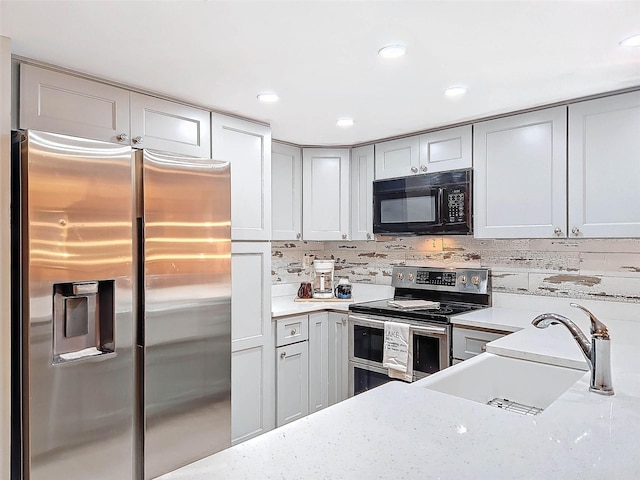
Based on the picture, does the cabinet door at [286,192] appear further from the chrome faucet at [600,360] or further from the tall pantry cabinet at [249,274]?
the chrome faucet at [600,360]

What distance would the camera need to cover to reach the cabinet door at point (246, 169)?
275 cm

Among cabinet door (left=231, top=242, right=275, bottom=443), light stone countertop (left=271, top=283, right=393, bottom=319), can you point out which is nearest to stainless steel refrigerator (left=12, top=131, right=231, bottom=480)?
cabinet door (left=231, top=242, right=275, bottom=443)

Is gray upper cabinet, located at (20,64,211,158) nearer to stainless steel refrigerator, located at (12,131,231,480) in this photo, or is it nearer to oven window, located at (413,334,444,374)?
stainless steel refrigerator, located at (12,131,231,480)

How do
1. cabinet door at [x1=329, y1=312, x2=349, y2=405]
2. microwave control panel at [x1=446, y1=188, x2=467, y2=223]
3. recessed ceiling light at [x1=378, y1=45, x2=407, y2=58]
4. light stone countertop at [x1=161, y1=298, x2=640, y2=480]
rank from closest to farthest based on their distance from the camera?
light stone countertop at [x1=161, y1=298, x2=640, y2=480], recessed ceiling light at [x1=378, y1=45, x2=407, y2=58], microwave control panel at [x1=446, y1=188, x2=467, y2=223], cabinet door at [x1=329, y1=312, x2=349, y2=405]

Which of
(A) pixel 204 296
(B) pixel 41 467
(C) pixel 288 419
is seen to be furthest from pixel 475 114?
(B) pixel 41 467

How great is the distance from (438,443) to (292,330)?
2193mm

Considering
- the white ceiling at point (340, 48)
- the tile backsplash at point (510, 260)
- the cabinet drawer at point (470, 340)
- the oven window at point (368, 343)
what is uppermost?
the white ceiling at point (340, 48)

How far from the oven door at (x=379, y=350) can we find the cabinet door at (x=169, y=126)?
156cm

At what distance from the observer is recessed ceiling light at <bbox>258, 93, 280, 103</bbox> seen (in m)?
2.43

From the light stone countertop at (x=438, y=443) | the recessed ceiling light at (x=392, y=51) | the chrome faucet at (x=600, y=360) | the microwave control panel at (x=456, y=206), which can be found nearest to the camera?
the light stone countertop at (x=438, y=443)

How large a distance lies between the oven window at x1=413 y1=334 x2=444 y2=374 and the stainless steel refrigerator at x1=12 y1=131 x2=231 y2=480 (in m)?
1.17

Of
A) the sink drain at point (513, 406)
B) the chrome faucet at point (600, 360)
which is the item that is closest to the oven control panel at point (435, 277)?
the sink drain at point (513, 406)

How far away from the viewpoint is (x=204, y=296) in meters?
2.29

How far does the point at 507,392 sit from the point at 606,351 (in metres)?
0.56
